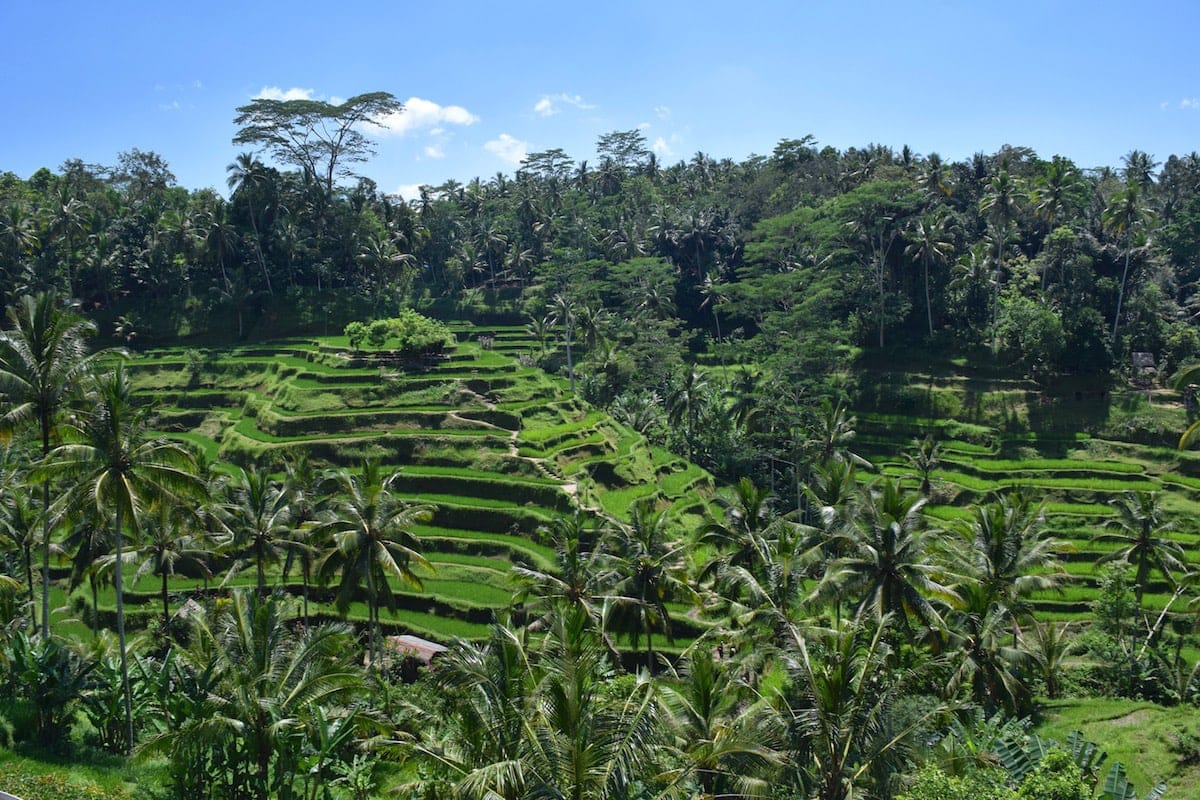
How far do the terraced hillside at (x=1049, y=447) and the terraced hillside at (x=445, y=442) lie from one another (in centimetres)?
1860

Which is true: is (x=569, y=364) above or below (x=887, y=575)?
above

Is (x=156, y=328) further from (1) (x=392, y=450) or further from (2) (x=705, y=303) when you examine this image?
(2) (x=705, y=303)

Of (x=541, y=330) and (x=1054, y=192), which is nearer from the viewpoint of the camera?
(x=1054, y=192)

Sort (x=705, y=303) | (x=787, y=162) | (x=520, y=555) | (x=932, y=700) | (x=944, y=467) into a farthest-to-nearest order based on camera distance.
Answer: (x=787, y=162)
(x=705, y=303)
(x=944, y=467)
(x=520, y=555)
(x=932, y=700)

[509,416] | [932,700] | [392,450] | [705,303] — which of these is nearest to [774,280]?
[705,303]

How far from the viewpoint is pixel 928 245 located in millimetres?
76750

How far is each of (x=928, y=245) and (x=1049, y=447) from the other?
845 inches

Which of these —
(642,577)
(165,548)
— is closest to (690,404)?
(642,577)

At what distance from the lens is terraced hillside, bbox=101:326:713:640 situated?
48.0 meters

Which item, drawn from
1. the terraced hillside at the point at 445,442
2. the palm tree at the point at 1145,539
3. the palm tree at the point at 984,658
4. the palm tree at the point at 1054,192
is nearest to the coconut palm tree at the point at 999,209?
the palm tree at the point at 1054,192

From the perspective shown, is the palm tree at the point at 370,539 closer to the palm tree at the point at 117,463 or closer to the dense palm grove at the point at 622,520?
the dense palm grove at the point at 622,520

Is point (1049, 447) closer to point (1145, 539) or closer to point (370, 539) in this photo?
point (1145, 539)

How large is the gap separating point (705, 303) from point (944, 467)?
3648cm

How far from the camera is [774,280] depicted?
79.1 m
